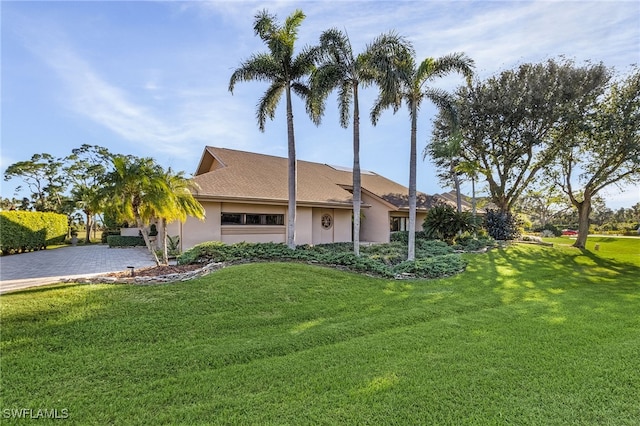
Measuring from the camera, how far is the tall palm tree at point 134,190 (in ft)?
28.2

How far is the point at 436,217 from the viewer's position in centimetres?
1892

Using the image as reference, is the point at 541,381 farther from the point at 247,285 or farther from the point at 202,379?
the point at 247,285

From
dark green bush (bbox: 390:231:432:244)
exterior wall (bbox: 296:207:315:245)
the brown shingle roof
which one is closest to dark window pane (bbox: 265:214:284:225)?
exterior wall (bbox: 296:207:315:245)

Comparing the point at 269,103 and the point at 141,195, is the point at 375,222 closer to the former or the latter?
the point at 269,103

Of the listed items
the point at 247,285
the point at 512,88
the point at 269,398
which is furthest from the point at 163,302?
the point at 512,88

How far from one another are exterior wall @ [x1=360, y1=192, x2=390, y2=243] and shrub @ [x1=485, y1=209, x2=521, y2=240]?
317 inches

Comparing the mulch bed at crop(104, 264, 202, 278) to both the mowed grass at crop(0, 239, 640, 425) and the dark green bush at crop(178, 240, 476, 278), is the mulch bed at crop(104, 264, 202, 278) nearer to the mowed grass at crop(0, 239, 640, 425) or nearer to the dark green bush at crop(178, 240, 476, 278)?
the dark green bush at crop(178, 240, 476, 278)

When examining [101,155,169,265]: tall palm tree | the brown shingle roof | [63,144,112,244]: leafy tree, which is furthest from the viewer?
[63,144,112,244]: leafy tree

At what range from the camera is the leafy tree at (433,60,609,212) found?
62.1 ft

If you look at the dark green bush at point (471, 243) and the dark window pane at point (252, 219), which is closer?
the dark window pane at point (252, 219)

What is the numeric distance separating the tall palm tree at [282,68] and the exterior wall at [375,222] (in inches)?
360

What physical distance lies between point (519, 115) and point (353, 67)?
13.8 m

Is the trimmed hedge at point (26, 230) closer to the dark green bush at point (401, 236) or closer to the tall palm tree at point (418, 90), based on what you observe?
the tall palm tree at point (418, 90)

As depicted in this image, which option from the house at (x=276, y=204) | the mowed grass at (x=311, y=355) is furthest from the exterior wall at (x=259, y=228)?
the mowed grass at (x=311, y=355)
